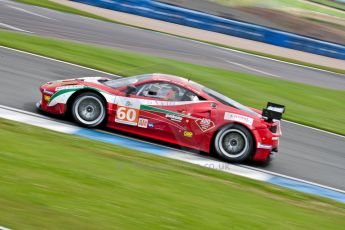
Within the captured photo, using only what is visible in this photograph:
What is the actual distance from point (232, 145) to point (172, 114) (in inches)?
50.0

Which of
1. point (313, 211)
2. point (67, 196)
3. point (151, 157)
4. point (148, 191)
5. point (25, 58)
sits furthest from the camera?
point (25, 58)

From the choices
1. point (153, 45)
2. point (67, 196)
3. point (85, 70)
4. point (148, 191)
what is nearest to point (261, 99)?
point (85, 70)

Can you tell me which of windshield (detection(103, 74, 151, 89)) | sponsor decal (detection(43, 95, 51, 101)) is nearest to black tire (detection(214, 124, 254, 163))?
windshield (detection(103, 74, 151, 89))

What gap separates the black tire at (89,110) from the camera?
12.7m

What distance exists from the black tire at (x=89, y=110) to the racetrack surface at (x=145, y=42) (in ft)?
33.1

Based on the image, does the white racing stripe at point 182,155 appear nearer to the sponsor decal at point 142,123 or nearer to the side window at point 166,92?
the sponsor decal at point 142,123

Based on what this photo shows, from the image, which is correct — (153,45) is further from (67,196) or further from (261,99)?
(67,196)

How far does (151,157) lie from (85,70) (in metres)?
7.49

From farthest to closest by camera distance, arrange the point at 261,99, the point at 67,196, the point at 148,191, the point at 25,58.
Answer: the point at 261,99 → the point at 25,58 → the point at 148,191 → the point at 67,196

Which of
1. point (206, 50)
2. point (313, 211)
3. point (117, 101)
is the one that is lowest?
point (313, 211)

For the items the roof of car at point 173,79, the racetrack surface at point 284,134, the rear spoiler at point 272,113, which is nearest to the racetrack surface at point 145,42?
the racetrack surface at point 284,134

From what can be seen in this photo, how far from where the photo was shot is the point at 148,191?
8.89 meters

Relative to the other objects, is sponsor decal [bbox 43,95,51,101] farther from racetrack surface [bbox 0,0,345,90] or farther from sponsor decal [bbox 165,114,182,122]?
racetrack surface [bbox 0,0,345,90]

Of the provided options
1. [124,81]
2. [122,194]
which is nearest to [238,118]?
[124,81]
